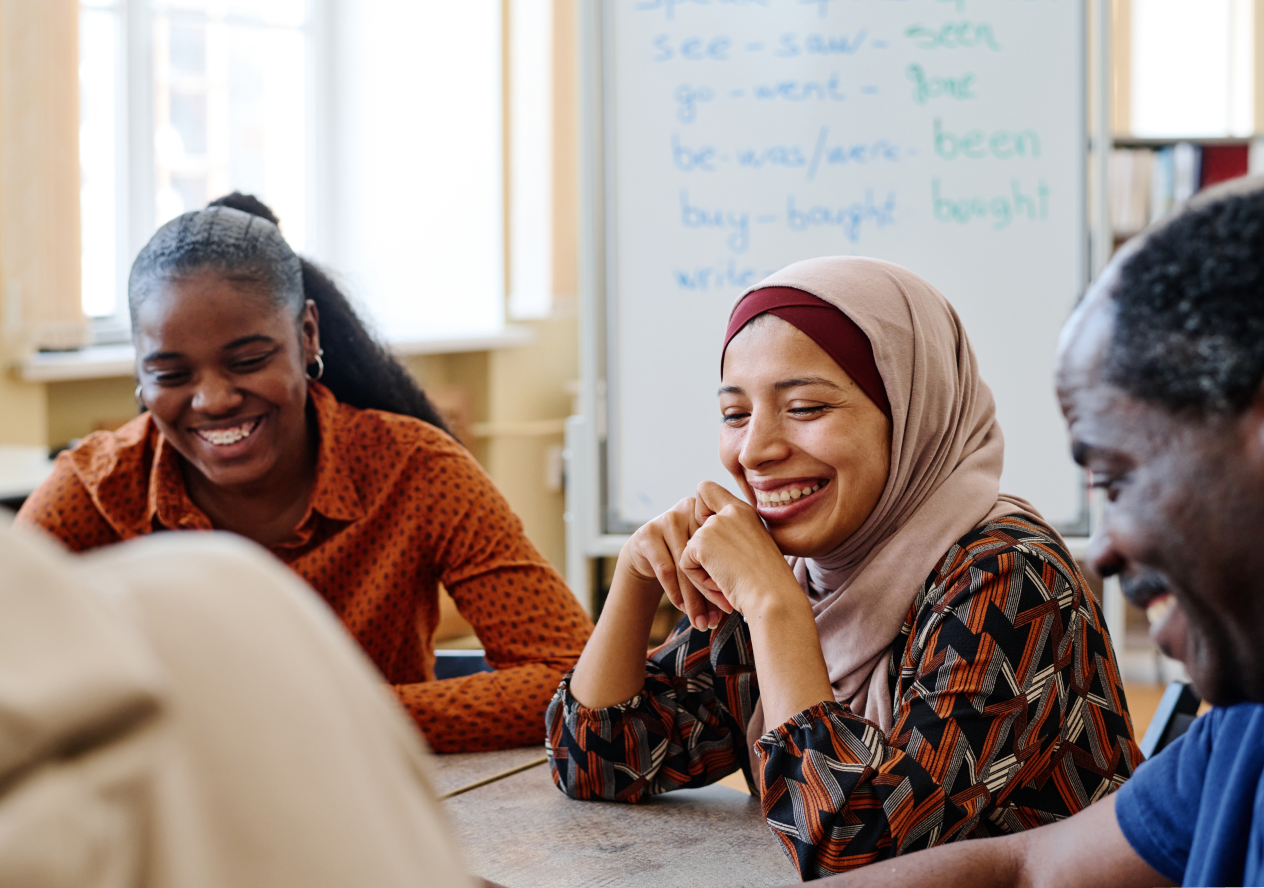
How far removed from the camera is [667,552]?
1.34 metres

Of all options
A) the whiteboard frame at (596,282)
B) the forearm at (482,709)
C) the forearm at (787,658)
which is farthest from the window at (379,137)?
the forearm at (787,658)

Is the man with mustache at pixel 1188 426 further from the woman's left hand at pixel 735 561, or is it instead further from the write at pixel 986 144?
the write at pixel 986 144

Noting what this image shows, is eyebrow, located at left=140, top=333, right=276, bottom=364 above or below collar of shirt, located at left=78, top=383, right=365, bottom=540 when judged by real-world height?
above

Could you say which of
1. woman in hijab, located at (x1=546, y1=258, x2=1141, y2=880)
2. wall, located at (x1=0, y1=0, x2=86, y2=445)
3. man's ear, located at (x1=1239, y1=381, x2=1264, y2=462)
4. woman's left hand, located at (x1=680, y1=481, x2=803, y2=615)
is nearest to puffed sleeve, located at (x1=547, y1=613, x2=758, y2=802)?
woman in hijab, located at (x1=546, y1=258, x2=1141, y2=880)

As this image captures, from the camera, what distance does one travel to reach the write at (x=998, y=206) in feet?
7.56

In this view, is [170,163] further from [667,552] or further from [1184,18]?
[1184,18]

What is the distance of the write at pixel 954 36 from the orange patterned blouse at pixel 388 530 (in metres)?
1.22

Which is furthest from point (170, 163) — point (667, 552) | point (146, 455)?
point (667, 552)

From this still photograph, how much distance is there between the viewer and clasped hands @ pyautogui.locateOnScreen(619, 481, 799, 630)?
122 centimetres

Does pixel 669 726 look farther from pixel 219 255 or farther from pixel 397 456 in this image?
pixel 219 255

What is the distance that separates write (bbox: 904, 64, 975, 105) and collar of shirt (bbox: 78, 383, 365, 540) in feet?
4.15

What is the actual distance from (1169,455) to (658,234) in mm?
Answer: 1814

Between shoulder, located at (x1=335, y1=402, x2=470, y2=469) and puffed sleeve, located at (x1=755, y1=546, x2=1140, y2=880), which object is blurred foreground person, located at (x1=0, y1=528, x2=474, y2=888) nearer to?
puffed sleeve, located at (x1=755, y1=546, x2=1140, y2=880)

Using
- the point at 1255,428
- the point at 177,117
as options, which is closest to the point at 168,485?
the point at 1255,428
